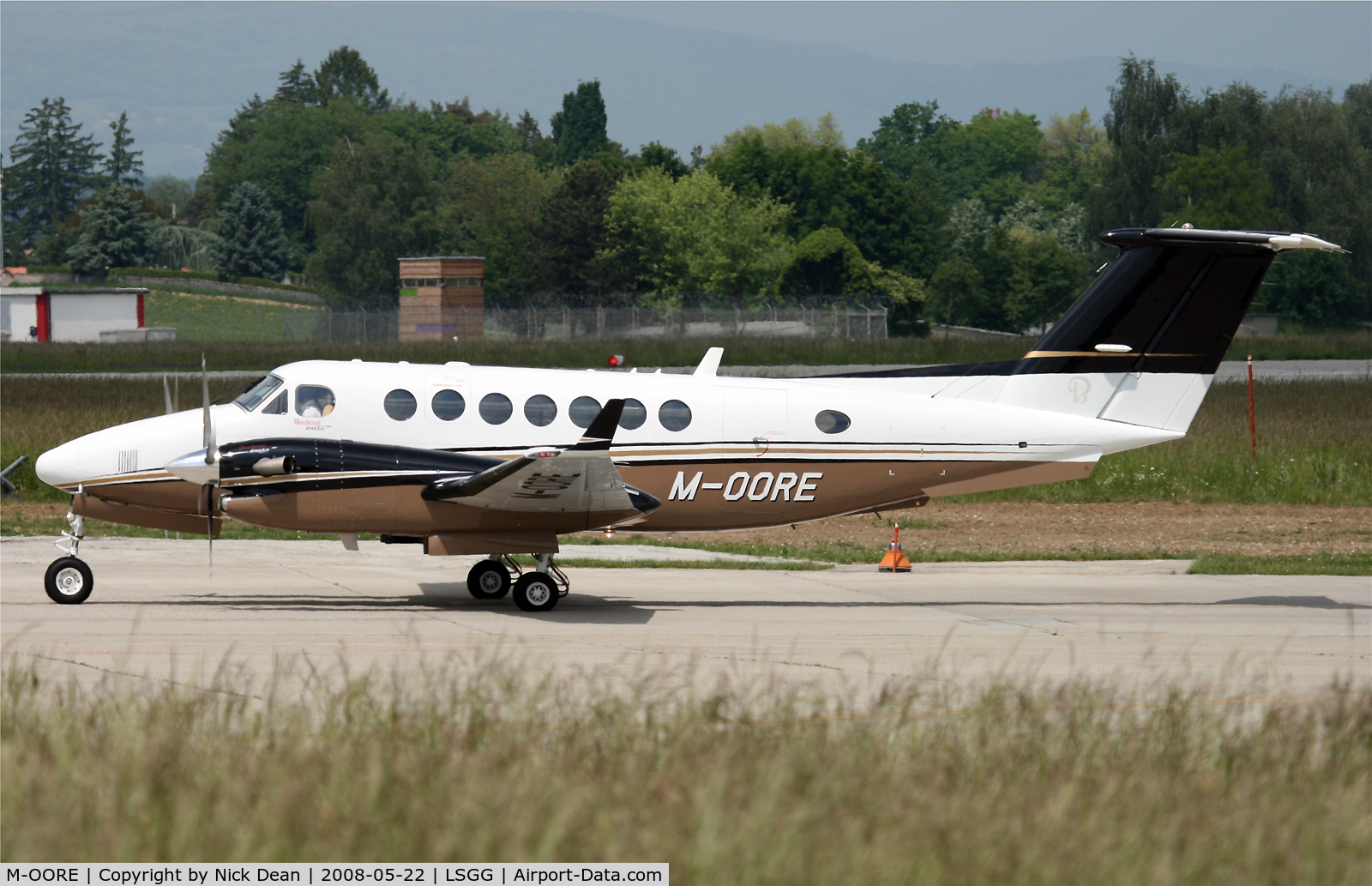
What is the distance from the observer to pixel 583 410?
14797 mm

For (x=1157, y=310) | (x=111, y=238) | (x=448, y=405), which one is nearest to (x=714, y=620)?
(x=448, y=405)

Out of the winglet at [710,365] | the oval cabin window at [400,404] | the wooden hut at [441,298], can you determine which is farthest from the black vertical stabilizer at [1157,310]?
the wooden hut at [441,298]

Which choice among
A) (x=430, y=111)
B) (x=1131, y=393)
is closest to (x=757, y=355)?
(x=1131, y=393)

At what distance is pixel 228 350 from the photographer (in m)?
62.3

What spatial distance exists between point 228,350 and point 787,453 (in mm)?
52494

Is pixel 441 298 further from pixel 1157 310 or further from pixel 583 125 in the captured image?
pixel 583 125

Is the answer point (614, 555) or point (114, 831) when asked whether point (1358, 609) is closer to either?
point (614, 555)

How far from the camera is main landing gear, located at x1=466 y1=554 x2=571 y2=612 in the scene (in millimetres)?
14516

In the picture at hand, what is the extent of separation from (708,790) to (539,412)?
9.27 m

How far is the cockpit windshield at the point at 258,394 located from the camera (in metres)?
14.4

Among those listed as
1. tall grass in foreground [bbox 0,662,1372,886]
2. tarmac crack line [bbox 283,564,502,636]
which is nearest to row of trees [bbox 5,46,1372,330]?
tarmac crack line [bbox 283,564,502,636]

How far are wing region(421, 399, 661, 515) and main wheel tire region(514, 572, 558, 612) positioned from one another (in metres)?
0.86

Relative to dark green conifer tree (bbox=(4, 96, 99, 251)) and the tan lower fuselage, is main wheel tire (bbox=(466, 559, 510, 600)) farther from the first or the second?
dark green conifer tree (bbox=(4, 96, 99, 251))

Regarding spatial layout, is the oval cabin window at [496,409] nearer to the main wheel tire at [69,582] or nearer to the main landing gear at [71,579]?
the main landing gear at [71,579]
